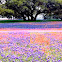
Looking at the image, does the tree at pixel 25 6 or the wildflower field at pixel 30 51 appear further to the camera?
the tree at pixel 25 6

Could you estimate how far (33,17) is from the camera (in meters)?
35.4

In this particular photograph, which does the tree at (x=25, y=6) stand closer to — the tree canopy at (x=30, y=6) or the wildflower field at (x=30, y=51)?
the tree canopy at (x=30, y=6)

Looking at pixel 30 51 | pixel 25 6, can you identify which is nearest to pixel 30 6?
pixel 25 6

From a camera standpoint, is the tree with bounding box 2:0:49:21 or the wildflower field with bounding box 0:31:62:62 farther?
the tree with bounding box 2:0:49:21

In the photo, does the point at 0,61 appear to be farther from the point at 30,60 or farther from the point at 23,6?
the point at 23,6

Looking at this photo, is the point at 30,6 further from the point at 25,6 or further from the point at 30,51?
the point at 30,51

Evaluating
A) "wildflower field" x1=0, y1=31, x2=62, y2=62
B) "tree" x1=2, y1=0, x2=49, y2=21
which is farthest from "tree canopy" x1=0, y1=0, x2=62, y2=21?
"wildflower field" x1=0, y1=31, x2=62, y2=62

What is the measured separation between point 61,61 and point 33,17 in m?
31.1

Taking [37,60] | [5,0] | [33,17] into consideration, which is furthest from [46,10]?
[37,60]

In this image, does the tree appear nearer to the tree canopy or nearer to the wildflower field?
the tree canopy

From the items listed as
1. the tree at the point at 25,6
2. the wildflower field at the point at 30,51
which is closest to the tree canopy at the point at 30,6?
the tree at the point at 25,6

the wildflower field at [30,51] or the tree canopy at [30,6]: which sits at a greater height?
the tree canopy at [30,6]

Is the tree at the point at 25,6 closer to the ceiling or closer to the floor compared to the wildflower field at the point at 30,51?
closer to the ceiling

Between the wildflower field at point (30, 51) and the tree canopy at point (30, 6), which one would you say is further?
the tree canopy at point (30, 6)
